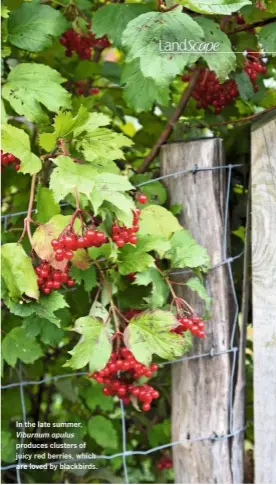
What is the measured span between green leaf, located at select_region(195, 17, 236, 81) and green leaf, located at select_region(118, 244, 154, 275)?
1.40 feet

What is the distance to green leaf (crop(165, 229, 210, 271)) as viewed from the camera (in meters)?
1.61

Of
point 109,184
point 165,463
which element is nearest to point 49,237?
point 109,184

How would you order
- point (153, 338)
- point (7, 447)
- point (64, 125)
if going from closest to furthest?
point (64, 125) → point (153, 338) → point (7, 447)

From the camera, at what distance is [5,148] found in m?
1.39

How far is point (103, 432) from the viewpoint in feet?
6.77

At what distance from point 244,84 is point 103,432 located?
1.10 meters

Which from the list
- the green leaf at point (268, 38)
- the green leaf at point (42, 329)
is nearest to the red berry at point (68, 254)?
the green leaf at point (42, 329)

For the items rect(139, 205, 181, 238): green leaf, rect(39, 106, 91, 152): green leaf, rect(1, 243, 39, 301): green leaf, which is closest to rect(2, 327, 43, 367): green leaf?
rect(1, 243, 39, 301): green leaf

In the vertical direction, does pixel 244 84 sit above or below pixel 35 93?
above

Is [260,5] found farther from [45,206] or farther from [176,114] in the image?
[45,206]

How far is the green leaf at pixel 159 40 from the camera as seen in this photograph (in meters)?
1.33

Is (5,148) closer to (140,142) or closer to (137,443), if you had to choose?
(140,142)

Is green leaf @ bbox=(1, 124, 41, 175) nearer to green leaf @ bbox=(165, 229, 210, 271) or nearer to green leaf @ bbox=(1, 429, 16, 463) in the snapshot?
green leaf @ bbox=(165, 229, 210, 271)

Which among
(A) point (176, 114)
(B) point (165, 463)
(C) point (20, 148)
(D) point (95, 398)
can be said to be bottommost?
(B) point (165, 463)
